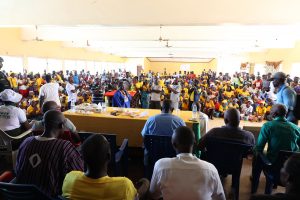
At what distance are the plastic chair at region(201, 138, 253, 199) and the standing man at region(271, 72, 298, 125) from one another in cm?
143

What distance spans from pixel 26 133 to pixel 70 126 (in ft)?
3.32

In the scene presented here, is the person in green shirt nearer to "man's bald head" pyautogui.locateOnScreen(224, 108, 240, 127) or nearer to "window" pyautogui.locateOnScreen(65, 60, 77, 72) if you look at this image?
"man's bald head" pyautogui.locateOnScreen(224, 108, 240, 127)

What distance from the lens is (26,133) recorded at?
3.49 metres

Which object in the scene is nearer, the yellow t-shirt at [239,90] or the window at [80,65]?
the yellow t-shirt at [239,90]

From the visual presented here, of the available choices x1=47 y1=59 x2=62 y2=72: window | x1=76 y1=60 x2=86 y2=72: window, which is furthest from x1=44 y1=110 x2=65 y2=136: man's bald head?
x1=76 y1=60 x2=86 y2=72: window

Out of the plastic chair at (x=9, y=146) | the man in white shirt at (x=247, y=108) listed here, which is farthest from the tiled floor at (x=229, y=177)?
the man in white shirt at (x=247, y=108)

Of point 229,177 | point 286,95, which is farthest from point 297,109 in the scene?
point 229,177

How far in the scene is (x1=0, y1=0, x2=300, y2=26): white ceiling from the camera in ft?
16.1

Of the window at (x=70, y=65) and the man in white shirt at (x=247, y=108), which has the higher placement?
the window at (x=70, y=65)

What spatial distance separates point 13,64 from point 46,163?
445 inches

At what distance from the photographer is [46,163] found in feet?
5.91

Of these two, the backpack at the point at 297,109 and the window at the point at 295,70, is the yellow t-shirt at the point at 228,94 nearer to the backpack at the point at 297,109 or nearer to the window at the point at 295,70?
the backpack at the point at 297,109

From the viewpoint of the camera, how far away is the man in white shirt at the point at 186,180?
166 cm

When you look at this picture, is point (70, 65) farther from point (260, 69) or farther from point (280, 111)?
point (280, 111)
